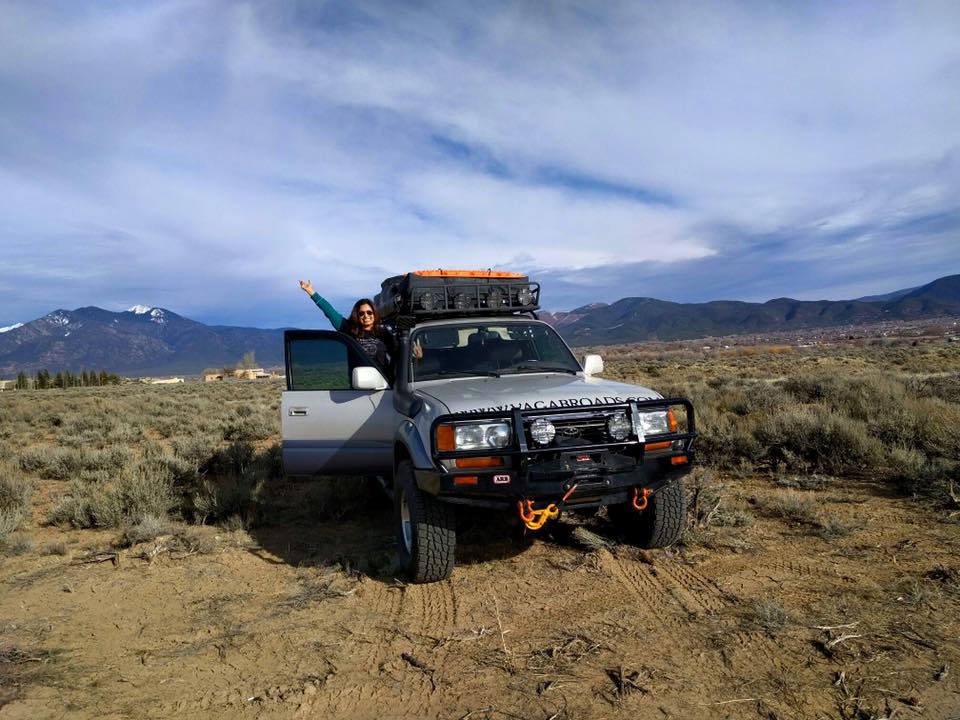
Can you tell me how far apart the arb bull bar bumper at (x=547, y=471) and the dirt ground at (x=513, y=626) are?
0.67 m

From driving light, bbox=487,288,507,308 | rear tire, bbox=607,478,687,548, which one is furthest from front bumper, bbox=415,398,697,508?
driving light, bbox=487,288,507,308

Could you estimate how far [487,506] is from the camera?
3.66 metres

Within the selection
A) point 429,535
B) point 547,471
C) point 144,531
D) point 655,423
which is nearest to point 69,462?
point 144,531

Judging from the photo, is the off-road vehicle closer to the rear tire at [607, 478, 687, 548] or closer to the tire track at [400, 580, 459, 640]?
the rear tire at [607, 478, 687, 548]

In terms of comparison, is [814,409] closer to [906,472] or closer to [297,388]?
[906,472]

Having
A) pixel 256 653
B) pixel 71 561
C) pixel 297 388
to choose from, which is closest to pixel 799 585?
pixel 256 653

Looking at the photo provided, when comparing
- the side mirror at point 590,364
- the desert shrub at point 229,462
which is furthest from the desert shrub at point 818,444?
the desert shrub at point 229,462

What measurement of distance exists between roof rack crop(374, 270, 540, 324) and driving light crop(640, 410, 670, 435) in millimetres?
2461

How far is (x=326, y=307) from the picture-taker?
729 centimetres

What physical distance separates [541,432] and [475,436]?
0.42 meters

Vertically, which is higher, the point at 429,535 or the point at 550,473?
the point at 550,473

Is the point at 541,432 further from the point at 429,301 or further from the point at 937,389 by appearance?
the point at 937,389

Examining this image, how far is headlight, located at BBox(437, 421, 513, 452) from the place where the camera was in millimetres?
3684

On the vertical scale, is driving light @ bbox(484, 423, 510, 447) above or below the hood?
below
